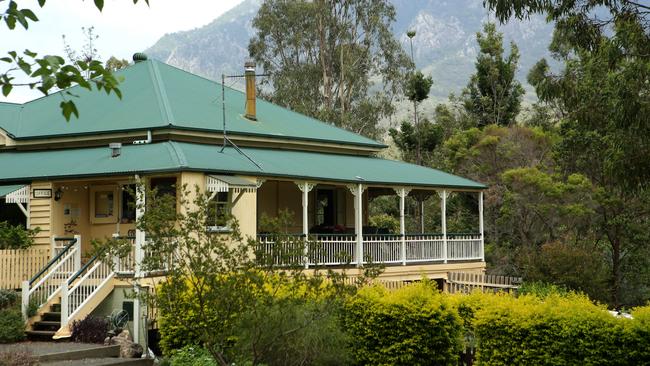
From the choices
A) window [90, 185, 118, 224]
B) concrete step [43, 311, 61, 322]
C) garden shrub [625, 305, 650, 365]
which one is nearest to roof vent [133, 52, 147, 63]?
window [90, 185, 118, 224]

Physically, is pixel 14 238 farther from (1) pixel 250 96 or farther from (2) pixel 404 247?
(2) pixel 404 247

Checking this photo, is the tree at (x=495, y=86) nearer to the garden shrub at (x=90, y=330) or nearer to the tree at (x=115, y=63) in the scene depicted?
the tree at (x=115, y=63)

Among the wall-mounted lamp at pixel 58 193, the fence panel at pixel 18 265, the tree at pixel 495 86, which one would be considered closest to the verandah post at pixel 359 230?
the wall-mounted lamp at pixel 58 193

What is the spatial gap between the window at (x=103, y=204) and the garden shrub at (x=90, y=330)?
597 centimetres

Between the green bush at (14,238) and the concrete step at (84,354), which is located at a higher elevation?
the green bush at (14,238)

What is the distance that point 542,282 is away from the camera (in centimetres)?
2573

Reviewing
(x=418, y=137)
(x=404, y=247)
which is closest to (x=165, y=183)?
(x=404, y=247)

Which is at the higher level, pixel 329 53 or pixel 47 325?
pixel 329 53

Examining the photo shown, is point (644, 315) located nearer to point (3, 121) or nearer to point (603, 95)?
point (603, 95)

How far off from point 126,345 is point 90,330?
3.71ft

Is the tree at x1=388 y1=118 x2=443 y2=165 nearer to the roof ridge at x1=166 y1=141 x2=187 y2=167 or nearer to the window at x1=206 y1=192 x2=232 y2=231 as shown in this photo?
the roof ridge at x1=166 y1=141 x2=187 y2=167

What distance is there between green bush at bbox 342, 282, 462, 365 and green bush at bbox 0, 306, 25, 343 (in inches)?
297

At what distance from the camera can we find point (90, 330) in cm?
1719

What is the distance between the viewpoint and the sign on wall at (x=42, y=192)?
21.7 m
